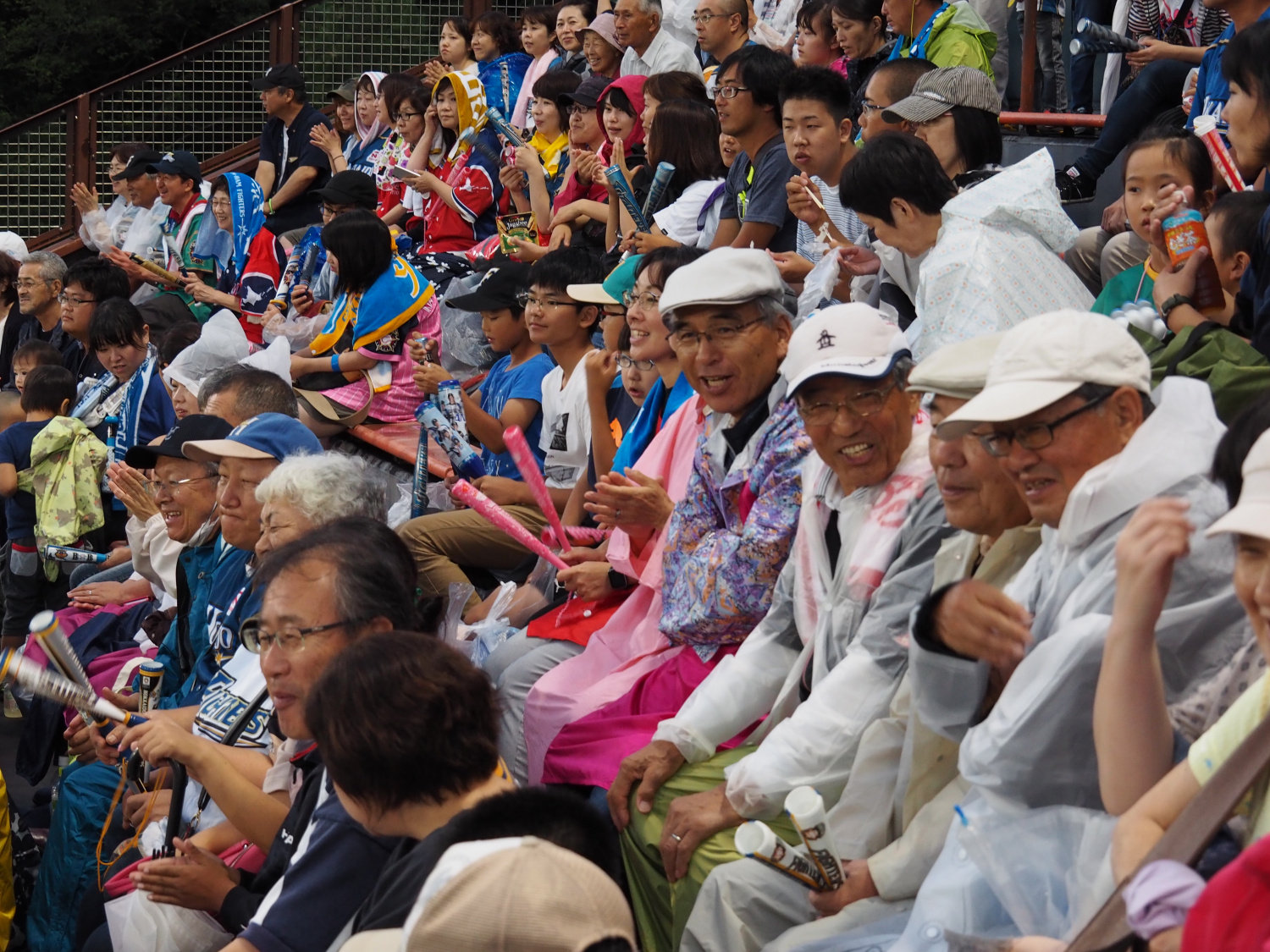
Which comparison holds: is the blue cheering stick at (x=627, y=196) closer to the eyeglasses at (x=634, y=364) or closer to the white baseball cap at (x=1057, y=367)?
the eyeglasses at (x=634, y=364)

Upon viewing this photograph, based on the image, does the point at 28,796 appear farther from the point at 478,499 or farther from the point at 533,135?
the point at 533,135

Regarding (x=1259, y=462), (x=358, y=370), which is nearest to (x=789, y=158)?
(x=358, y=370)

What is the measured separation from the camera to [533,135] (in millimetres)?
8523

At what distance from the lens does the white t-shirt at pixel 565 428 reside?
185 inches

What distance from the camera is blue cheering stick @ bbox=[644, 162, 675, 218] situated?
232 inches

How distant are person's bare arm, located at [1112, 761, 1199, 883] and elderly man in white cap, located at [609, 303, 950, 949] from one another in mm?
833

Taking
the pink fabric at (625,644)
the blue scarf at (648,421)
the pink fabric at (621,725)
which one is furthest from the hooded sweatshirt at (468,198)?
the pink fabric at (621,725)

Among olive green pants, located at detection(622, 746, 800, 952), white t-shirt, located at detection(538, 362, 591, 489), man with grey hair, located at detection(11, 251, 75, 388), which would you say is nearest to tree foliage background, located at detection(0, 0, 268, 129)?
man with grey hair, located at detection(11, 251, 75, 388)

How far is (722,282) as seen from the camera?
3309mm

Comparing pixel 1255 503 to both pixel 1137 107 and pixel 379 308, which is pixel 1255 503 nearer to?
pixel 1137 107

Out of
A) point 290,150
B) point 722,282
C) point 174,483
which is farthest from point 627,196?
point 290,150

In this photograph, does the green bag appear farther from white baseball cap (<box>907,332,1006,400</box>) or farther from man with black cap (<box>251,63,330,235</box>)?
man with black cap (<box>251,63,330,235</box>)

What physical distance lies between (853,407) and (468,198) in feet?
19.6

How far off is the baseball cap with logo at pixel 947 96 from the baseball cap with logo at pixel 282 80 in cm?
688
